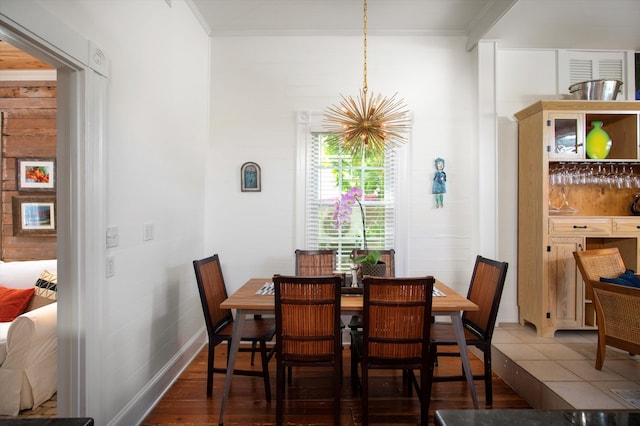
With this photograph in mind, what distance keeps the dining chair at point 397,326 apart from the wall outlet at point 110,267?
149 cm

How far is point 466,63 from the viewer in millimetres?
3549

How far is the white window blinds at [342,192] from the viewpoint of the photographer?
139 inches

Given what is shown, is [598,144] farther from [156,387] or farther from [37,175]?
[37,175]

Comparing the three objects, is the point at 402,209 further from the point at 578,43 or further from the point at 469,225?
the point at 578,43

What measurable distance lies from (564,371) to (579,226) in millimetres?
1400

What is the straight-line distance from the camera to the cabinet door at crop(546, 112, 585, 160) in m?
3.12

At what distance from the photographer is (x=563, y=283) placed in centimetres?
311

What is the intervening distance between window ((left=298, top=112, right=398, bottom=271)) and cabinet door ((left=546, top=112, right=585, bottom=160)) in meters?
1.46

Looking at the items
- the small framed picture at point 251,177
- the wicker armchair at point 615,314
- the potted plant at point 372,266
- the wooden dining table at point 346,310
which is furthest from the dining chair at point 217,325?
the wicker armchair at point 615,314

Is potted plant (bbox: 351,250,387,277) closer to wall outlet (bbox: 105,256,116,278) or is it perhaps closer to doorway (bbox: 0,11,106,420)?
wall outlet (bbox: 105,256,116,278)

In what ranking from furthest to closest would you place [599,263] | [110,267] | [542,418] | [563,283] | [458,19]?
[458,19] → [563,283] → [599,263] → [110,267] → [542,418]

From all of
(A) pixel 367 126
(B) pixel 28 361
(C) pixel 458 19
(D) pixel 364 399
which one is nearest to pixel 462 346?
(D) pixel 364 399

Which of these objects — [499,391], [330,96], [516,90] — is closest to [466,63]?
[516,90]

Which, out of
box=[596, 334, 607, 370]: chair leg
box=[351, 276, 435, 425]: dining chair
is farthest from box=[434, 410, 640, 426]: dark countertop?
box=[596, 334, 607, 370]: chair leg
